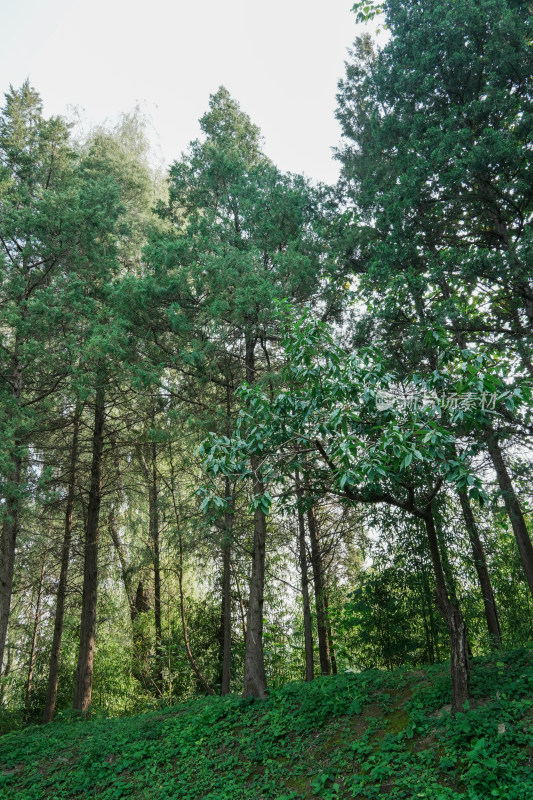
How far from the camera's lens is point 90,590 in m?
11.1

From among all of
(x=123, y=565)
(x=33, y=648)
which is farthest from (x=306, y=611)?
(x=33, y=648)

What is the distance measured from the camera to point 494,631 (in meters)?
8.84

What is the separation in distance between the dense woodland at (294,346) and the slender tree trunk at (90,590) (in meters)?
0.05

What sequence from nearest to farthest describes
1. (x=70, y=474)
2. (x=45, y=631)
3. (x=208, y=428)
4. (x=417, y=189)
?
(x=417, y=189), (x=208, y=428), (x=70, y=474), (x=45, y=631)

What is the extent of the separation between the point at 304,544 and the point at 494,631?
375 cm

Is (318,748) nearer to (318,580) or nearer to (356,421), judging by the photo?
(356,421)

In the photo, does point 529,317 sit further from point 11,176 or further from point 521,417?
point 11,176

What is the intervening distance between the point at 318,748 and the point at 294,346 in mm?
4689

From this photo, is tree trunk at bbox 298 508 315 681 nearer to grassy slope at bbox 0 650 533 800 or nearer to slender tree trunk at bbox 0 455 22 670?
grassy slope at bbox 0 650 533 800

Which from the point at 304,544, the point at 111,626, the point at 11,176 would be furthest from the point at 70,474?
the point at 11,176

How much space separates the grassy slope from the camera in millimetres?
4793

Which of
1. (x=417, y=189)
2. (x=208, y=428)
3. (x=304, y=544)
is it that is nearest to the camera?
(x=417, y=189)

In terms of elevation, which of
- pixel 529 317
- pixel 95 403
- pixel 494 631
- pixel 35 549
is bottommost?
pixel 494 631

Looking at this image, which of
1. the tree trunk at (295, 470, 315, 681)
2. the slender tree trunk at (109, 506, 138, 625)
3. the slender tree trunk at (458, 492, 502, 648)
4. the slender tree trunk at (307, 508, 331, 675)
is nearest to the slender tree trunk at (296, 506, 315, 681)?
the tree trunk at (295, 470, 315, 681)
